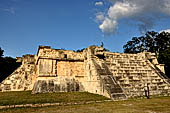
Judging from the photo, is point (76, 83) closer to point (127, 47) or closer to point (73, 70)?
point (73, 70)

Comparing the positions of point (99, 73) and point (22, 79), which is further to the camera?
point (22, 79)

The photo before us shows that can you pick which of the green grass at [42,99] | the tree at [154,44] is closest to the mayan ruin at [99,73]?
the green grass at [42,99]

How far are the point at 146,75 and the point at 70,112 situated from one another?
9.50 metres

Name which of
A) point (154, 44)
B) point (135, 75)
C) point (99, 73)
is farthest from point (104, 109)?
point (154, 44)

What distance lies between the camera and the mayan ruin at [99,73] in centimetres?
1071

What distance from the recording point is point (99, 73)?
1107 centimetres

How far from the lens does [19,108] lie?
22.1 feet

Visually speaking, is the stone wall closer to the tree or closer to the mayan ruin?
the mayan ruin

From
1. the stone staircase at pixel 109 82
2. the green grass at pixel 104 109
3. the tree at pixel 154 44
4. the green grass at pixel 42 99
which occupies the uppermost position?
the tree at pixel 154 44

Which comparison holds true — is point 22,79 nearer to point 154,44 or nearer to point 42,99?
point 42,99

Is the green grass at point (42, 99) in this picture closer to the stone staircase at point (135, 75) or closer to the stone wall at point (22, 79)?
the stone staircase at point (135, 75)

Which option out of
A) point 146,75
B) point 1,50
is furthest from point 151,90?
point 1,50

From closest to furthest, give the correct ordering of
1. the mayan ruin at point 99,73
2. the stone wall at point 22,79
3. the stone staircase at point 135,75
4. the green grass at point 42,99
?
the green grass at point 42,99 < the mayan ruin at point 99,73 < the stone staircase at point 135,75 < the stone wall at point 22,79

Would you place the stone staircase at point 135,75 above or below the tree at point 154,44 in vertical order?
below
